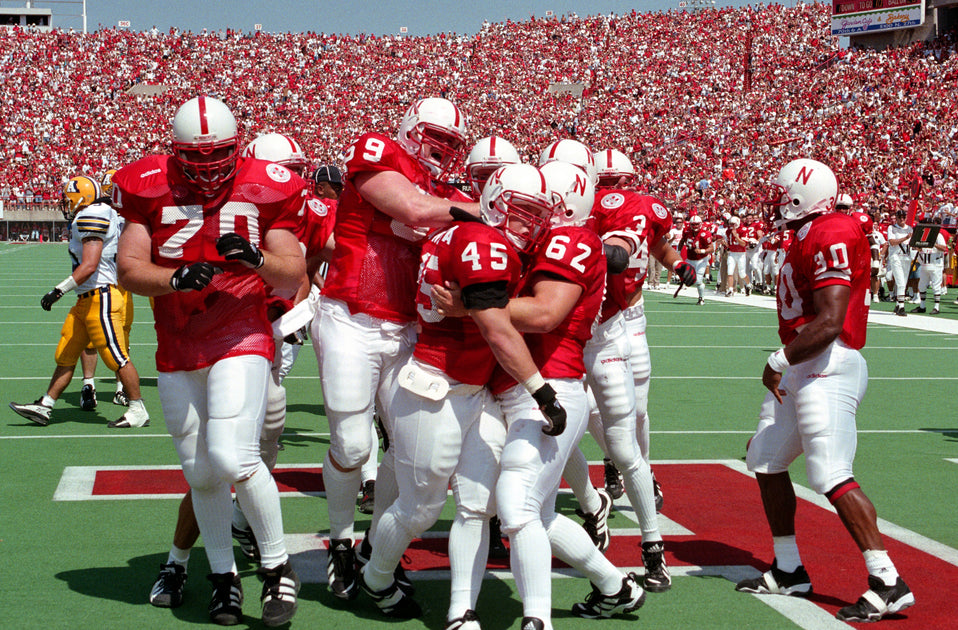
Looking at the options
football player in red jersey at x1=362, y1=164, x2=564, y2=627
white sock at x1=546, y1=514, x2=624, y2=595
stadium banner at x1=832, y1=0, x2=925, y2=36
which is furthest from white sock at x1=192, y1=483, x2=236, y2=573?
stadium banner at x1=832, y1=0, x2=925, y2=36

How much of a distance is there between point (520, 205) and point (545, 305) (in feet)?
1.27

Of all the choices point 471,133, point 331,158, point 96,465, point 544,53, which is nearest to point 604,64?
point 544,53

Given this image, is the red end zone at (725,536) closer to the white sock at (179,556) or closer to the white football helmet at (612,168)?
the white sock at (179,556)

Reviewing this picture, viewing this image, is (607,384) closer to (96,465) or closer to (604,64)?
(96,465)

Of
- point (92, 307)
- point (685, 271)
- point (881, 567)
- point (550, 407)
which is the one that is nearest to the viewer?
point (550, 407)

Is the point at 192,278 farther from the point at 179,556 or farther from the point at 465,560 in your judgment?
the point at 465,560

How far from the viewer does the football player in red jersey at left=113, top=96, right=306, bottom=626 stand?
3.99 m

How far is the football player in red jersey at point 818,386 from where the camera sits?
14.2ft

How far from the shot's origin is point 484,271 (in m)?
3.67

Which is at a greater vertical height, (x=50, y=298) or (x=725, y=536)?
(x=50, y=298)

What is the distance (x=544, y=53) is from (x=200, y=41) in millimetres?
16887

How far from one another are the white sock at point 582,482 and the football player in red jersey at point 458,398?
1069 millimetres

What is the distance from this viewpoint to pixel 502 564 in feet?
16.6

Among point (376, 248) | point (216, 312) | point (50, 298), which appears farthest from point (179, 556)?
point (50, 298)
